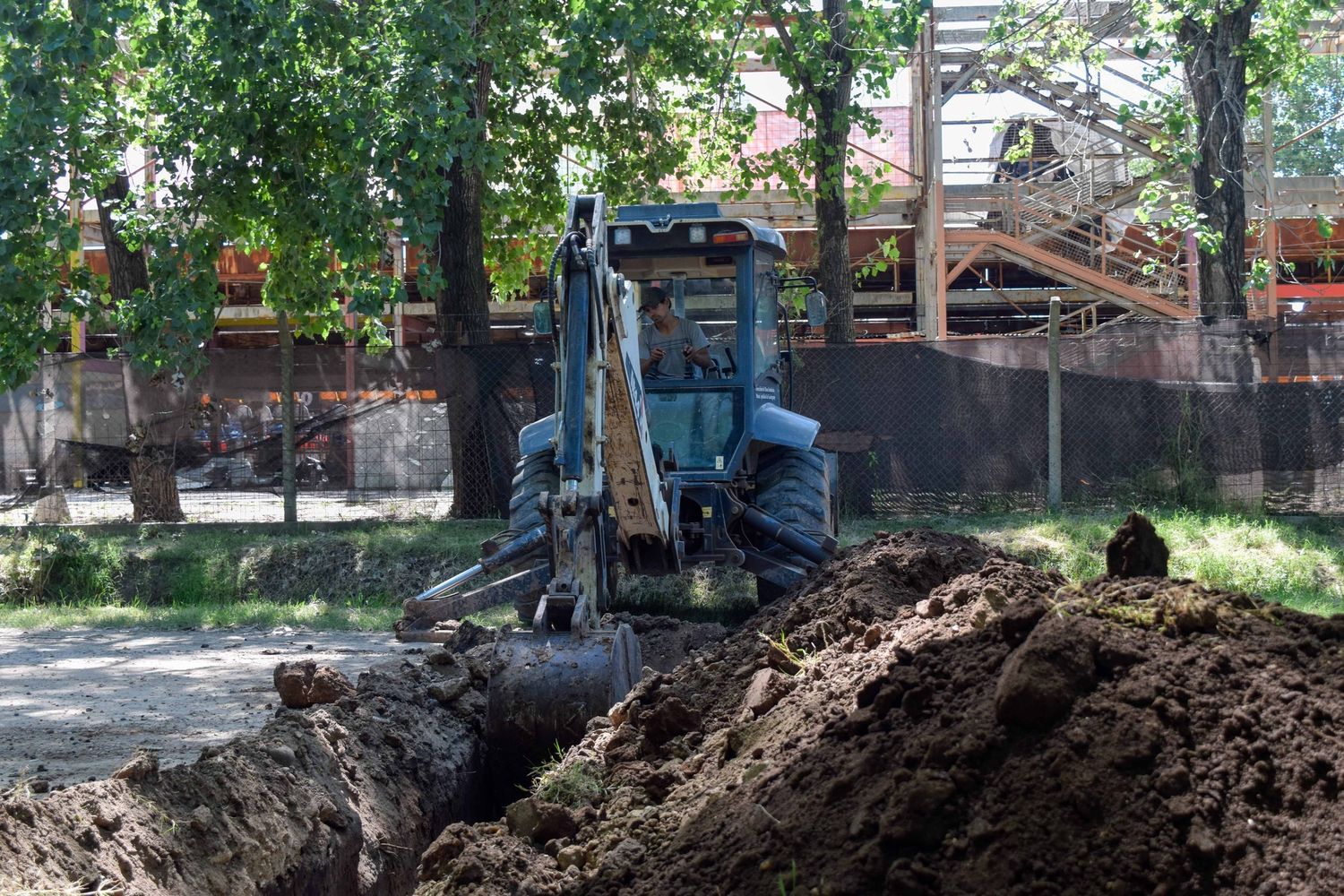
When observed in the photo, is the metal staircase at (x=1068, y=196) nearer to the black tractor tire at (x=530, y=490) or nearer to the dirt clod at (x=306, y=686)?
the black tractor tire at (x=530, y=490)

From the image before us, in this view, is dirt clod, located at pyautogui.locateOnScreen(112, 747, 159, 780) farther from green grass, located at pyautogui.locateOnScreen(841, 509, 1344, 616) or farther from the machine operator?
green grass, located at pyautogui.locateOnScreen(841, 509, 1344, 616)

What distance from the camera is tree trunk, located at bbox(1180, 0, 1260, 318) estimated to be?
1465cm

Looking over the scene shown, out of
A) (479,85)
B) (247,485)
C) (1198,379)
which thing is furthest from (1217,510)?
(247,485)

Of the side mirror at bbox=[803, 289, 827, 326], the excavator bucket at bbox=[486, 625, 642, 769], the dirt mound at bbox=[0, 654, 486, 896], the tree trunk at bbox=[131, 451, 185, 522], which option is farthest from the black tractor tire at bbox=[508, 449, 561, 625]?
the tree trunk at bbox=[131, 451, 185, 522]

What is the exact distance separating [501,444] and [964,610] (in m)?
9.21

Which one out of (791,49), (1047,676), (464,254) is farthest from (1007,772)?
(464,254)

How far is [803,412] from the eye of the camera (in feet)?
44.3

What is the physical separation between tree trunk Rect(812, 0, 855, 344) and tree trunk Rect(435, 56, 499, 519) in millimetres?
A: 3577

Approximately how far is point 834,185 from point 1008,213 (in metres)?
7.02

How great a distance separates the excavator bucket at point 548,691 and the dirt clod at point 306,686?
0.84 metres

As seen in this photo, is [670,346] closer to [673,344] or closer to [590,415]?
[673,344]

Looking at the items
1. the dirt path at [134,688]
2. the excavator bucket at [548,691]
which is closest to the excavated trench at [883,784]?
the excavator bucket at [548,691]

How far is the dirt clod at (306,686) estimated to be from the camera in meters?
6.03

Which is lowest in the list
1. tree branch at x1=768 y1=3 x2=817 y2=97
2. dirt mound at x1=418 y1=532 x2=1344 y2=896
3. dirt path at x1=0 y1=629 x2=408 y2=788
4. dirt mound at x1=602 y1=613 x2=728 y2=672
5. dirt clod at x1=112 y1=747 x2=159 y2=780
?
dirt mound at x1=602 y1=613 x2=728 y2=672
